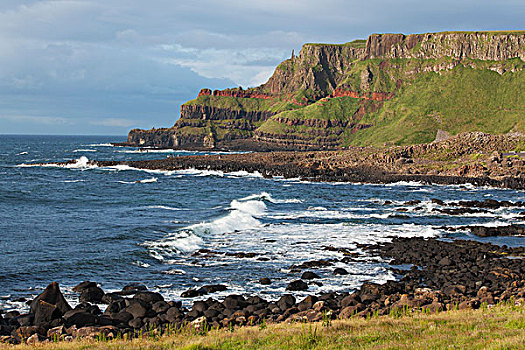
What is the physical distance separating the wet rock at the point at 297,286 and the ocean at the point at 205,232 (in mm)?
392

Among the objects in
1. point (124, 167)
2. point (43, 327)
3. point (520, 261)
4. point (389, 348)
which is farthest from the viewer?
point (124, 167)

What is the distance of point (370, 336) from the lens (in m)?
14.3

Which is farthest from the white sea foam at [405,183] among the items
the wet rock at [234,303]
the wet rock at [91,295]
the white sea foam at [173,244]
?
the wet rock at [91,295]

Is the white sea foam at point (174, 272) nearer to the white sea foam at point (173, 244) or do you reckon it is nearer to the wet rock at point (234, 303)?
the white sea foam at point (173, 244)

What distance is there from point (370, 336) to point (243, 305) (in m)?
8.98

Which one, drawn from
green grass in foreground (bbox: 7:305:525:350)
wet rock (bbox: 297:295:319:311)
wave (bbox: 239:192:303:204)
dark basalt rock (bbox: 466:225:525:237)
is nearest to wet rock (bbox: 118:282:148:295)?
green grass in foreground (bbox: 7:305:525:350)

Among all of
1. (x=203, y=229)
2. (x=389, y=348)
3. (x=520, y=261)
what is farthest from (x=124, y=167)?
(x=389, y=348)

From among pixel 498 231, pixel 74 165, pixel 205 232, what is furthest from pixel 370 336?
pixel 74 165

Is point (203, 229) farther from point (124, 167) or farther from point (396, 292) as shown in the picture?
point (124, 167)

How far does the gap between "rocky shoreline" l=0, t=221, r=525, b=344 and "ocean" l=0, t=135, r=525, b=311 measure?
5.94 feet

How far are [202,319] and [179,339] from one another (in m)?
4.11

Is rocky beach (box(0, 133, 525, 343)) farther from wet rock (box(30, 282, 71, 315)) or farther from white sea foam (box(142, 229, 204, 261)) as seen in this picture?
white sea foam (box(142, 229, 204, 261))

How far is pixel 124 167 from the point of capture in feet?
401

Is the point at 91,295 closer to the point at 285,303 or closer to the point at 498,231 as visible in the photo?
the point at 285,303
